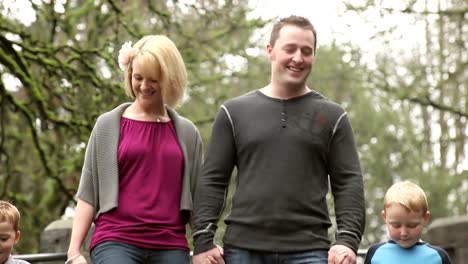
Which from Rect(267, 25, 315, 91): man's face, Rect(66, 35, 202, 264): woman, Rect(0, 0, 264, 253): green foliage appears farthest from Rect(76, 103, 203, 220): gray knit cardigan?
Rect(0, 0, 264, 253): green foliage

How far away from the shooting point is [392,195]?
13.8ft

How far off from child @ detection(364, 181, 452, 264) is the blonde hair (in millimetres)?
971

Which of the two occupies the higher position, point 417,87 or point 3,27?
point 3,27

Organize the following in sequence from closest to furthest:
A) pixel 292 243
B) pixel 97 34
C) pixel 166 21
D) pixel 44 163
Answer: pixel 292 243
pixel 44 163
pixel 166 21
pixel 97 34

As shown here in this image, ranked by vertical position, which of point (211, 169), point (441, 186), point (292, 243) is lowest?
point (441, 186)

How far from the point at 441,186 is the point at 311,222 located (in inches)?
623

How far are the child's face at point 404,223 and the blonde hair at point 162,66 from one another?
0.99 m

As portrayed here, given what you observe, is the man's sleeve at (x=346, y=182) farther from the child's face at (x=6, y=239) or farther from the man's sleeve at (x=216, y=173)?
the child's face at (x=6, y=239)

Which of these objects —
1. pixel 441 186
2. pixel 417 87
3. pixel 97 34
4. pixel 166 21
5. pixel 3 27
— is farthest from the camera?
pixel 441 186

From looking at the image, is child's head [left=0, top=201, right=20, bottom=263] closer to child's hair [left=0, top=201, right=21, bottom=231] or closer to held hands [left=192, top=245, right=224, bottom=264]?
child's hair [left=0, top=201, right=21, bottom=231]

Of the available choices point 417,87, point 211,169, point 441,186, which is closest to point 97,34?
point 417,87

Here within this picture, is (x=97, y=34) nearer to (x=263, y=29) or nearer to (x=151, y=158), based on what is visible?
(x=263, y=29)

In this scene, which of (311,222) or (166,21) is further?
(166,21)

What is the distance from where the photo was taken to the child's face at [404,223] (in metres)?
4.16
